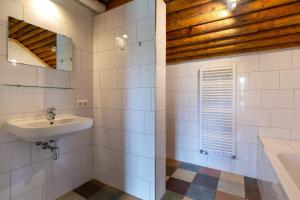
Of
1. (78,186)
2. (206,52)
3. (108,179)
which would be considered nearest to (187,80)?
(206,52)

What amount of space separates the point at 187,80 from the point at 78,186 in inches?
83.1

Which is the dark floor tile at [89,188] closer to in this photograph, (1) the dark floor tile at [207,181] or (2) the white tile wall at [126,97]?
(2) the white tile wall at [126,97]

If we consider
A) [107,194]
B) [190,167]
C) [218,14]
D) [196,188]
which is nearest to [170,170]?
[190,167]

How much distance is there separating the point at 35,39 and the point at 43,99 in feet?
1.89

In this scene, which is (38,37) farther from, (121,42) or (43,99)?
(121,42)

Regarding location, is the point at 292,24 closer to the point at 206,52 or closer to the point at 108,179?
the point at 206,52

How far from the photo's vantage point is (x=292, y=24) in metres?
1.55

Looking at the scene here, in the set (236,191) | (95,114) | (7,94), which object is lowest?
(236,191)

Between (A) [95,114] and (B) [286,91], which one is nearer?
(B) [286,91]

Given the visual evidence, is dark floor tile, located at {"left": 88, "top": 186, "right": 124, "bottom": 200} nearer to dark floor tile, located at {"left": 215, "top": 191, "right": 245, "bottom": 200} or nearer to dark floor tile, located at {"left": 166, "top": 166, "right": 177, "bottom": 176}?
dark floor tile, located at {"left": 166, "top": 166, "right": 177, "bottom": 176}

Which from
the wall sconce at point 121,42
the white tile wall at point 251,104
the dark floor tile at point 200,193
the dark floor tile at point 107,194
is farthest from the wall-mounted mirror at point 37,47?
the dark floor tile at point 200,193

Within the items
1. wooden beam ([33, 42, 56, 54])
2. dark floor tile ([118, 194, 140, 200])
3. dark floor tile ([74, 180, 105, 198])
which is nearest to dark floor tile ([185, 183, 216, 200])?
dark floor tile ([118, 194, 140, 200])

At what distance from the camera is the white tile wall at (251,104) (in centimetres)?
186

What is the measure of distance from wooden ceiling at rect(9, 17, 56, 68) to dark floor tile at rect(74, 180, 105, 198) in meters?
1.41
